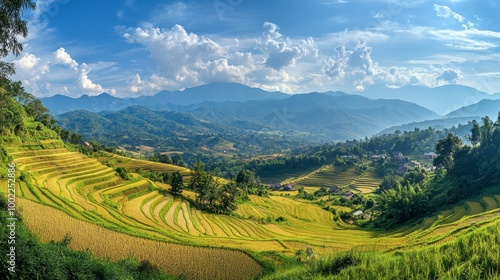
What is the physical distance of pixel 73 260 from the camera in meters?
10.4

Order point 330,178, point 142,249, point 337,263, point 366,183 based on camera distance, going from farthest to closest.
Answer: point 330,178, point 366,183, point 142,249, point 337,263

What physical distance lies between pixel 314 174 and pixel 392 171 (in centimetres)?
2927

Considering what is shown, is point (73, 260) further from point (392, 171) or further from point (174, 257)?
point (392, 171)

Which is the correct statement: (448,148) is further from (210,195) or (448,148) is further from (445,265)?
(445,265)

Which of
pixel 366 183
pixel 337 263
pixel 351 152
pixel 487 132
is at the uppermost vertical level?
pixel 487 132

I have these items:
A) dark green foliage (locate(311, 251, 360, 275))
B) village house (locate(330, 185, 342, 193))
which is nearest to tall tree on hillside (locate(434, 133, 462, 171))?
village house (locate(330, 185, 342, 193))

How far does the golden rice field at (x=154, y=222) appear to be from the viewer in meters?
17.1

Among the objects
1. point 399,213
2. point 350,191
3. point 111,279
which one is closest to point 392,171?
point 350,191

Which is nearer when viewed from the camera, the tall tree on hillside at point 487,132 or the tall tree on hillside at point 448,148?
the tall tree on hillside at point 487,132

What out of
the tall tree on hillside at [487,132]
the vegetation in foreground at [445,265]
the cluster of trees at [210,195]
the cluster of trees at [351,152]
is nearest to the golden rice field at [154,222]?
the cluster of trees at [210,195]

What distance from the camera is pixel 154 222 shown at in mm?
27000

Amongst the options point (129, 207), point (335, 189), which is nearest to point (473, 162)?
point (335, 189)

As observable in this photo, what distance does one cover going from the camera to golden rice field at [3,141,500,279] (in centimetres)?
1706

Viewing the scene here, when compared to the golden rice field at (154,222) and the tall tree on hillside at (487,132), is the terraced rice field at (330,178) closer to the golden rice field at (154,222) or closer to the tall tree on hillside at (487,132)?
the tall tree on hillside at (487,132)
